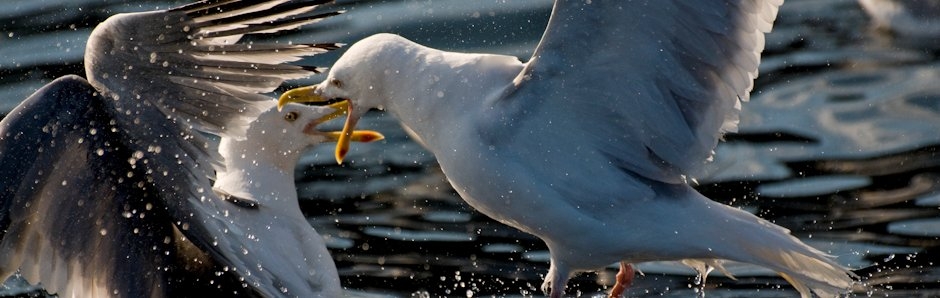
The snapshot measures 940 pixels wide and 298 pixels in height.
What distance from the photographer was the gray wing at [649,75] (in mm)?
5156

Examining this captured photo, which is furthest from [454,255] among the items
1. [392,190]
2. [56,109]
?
[56,109]

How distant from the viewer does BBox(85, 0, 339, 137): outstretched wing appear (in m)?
5.68

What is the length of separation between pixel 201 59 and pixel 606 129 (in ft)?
4.67

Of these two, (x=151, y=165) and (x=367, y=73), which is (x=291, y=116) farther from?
(x=151, y=165)

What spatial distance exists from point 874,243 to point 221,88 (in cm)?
264

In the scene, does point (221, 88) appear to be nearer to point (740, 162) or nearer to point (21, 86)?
point (740, 162)

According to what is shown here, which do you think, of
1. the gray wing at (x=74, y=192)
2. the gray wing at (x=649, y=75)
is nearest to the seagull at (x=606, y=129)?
the gray wing at (x=649, y=75)

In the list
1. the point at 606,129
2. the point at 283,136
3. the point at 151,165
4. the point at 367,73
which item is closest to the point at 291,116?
the point at 283,136

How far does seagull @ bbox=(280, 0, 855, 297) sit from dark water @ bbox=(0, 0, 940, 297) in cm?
94

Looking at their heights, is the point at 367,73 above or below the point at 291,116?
above

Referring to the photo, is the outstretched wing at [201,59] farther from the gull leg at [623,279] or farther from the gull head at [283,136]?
the gull leg at [623,279]

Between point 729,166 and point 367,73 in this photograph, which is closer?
point 367,73

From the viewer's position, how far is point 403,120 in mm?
5680

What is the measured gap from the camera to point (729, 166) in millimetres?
7754
